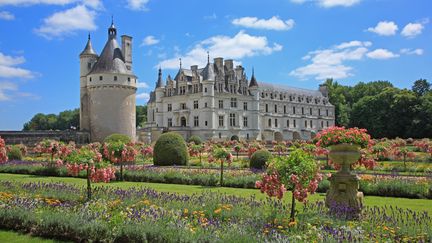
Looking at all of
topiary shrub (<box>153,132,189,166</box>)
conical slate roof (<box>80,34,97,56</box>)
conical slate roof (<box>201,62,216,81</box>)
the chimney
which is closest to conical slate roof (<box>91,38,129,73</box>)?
the chimney

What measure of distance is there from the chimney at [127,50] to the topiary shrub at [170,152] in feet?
67.1

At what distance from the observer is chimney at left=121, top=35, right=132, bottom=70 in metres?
42.1

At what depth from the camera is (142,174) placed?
16828mm

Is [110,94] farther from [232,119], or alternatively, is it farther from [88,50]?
[232,119]

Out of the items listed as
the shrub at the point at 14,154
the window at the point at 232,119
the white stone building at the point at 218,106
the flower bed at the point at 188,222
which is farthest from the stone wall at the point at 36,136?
the flower bed at the point at 188,222

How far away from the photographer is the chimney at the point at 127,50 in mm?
42059

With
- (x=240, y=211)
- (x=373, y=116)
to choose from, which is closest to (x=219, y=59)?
(x=373, y=116)

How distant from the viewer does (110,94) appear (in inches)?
1533

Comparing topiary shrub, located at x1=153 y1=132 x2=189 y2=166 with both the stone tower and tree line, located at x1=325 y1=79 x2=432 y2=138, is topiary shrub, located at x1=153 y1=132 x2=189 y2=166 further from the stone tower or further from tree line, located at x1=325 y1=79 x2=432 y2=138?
tree line, located at x1=325 y1=79 x2=432 y2=138

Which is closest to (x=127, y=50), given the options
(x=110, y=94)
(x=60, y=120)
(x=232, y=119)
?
(x=110, y=94)

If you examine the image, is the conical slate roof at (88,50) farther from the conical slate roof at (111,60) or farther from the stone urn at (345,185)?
the stone urn at (345,185)

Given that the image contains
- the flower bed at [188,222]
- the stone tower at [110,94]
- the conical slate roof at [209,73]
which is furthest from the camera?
the conical slate roof at [209,73]

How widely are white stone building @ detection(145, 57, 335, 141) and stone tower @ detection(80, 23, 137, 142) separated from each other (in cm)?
→ 790

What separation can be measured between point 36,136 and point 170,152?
2050 centimetres
